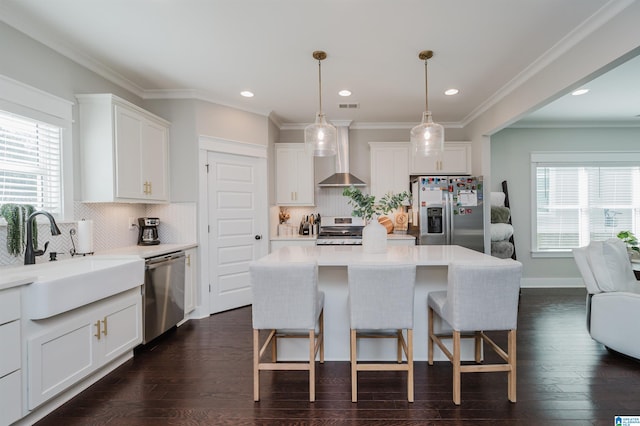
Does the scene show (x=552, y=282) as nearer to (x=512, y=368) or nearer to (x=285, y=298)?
(x=512, y=368)

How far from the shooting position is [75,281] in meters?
1.98

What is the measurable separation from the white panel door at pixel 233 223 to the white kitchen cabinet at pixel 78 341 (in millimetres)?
1298

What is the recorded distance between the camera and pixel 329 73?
3.28 metres

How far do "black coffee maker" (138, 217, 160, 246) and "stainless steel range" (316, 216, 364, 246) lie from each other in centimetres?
216

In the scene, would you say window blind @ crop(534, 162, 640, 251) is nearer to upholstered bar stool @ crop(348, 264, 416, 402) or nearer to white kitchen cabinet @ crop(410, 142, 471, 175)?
white kitchen cabinet @ crop(410, 142, 471, 175)

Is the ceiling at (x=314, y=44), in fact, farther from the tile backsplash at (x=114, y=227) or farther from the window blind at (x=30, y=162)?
the tile backsplash at (x=114, y=227)

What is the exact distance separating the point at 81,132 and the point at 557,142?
6.56 m

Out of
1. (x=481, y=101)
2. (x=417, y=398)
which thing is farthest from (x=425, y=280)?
(x=481, y=101)

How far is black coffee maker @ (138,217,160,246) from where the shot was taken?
140 inches

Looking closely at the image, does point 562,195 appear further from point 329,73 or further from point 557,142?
point 329,73

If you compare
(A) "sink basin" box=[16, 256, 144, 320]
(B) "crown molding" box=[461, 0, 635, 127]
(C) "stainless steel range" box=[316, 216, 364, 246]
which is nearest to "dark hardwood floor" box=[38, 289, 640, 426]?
(A) "sink basin" box=[16, 256, 144, 320]

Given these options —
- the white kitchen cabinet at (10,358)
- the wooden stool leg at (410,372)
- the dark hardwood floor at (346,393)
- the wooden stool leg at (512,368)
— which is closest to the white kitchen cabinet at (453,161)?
the dark hardwood floor at (346,393)

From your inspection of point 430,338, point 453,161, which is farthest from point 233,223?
point 453,161

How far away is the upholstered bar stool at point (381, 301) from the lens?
6.52 feet
